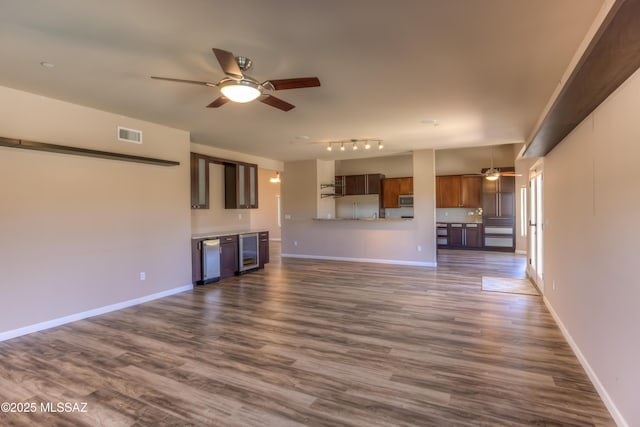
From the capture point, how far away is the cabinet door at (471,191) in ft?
31.8

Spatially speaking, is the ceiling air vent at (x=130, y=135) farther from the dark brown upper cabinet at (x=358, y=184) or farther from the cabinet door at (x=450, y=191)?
the cabinet door at (x=450, y=191)

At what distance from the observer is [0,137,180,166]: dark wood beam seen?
136 inches

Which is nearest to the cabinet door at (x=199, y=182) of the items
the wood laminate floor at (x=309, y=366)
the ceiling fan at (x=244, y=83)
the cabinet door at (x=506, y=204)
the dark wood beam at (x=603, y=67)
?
the wood laminate floor at (x=309, y=366)

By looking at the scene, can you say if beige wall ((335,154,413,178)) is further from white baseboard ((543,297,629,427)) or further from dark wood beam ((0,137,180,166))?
white baseboard ((543,297,629,427))

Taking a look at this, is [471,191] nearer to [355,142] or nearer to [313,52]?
[355,142]

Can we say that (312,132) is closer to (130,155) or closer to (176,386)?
(130,155)

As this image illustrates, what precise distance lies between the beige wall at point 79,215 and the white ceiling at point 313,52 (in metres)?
0.37

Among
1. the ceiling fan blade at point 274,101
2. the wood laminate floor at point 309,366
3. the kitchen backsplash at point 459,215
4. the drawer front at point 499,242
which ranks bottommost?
the wood laminate floor at point 309,366

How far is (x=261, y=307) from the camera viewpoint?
4.60 meters

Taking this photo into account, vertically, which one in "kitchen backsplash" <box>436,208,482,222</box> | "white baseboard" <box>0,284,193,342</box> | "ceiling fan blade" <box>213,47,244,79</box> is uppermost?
"ceiling fan blade" <box>213,47,244,79</box>

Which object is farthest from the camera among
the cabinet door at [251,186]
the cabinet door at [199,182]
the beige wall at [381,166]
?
the beige wall at [381,166]

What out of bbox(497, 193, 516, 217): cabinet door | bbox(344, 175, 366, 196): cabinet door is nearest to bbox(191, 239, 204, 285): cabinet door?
bbox(344, 175, 366, 196): cabinet door

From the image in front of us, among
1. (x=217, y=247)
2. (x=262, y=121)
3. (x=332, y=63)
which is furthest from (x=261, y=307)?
(x=332, y=63)

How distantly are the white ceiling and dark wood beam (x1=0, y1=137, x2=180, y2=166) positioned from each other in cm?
56
